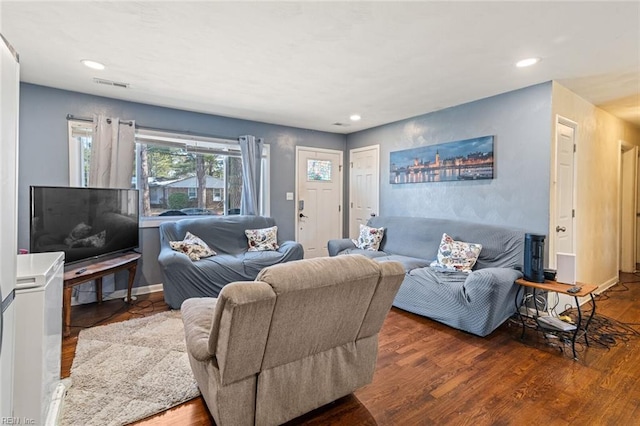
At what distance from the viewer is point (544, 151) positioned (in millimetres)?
3100

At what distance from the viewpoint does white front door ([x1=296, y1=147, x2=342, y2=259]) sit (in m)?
5.21

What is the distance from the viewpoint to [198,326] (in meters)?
1.70

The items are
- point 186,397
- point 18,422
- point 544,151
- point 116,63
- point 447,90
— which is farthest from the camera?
point 447,90

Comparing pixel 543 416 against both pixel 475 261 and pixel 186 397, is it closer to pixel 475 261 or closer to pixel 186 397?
pixel 475 261

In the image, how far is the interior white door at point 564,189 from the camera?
321 cm

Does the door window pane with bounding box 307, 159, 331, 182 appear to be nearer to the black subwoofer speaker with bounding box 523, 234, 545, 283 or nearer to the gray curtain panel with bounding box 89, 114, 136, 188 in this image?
the gray curtain panel with bounding box 89, 114, 136, 188

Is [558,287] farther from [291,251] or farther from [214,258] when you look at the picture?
[214,258]

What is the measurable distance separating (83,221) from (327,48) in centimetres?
274

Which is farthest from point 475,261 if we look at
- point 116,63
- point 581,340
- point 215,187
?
point 116,63

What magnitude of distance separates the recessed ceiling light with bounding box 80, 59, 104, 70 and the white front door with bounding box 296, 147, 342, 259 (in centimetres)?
284

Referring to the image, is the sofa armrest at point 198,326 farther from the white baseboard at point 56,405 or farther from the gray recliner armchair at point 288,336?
the white baseboard at point 56,405

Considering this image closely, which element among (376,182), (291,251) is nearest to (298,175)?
(376,182)

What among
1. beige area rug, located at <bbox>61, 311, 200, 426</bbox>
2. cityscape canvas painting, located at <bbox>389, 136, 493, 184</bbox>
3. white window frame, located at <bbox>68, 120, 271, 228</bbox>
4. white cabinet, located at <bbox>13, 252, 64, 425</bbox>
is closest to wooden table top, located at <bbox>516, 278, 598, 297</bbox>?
cityscape canvas painting, located at <bbox>389, 136, 493, 184</bbox>

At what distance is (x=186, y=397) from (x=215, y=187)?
310 centimetres
